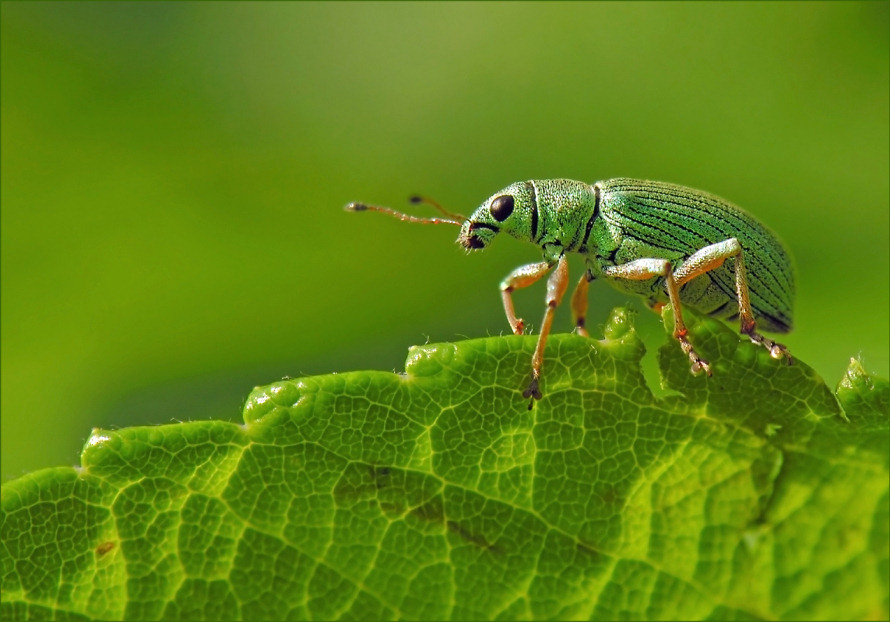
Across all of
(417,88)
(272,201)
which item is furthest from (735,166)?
(272,201)

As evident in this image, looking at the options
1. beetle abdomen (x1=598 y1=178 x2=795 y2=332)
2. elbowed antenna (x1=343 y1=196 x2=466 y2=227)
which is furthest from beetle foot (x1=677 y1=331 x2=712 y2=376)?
elbowed antenna (x1=343 y1=196 x2=466 y2=227)

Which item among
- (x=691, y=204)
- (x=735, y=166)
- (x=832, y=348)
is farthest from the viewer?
(x=735, y=166)

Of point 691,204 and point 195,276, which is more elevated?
point 691,204

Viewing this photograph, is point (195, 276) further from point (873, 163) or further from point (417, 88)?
point (873, 163)

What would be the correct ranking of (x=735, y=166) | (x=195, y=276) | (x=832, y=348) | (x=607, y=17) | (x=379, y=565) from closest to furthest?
Result: (x=379, y=565) < (x=832, y=348) < (x=195, y=276) < (x=735, y=166) < (x=607, y=17)

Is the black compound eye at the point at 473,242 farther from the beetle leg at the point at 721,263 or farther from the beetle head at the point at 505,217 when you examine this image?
the beetle leg at the point at 721,263

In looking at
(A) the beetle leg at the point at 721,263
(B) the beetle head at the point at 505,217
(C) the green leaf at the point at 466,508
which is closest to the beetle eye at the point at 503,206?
(B) the beetle head at the point at 505,217
